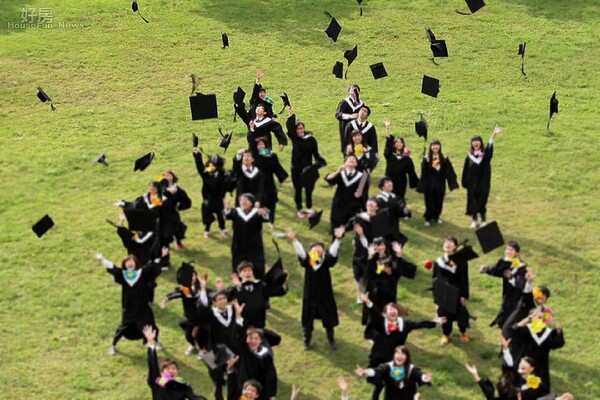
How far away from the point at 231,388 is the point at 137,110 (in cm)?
1269

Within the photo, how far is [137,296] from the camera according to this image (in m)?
14.5

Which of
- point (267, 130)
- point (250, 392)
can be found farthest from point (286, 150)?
point (250, 392)

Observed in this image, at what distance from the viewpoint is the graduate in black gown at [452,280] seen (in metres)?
14.5

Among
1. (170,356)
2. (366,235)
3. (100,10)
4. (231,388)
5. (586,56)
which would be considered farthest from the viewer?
(100,10)

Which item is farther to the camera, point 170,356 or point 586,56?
point 586,56

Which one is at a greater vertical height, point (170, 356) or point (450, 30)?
point (450, 30)

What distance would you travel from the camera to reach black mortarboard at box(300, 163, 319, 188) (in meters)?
18.0

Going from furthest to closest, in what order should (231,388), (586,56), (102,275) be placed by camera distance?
(586,56)
(102,275)
(231,388)

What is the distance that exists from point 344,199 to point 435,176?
174cm

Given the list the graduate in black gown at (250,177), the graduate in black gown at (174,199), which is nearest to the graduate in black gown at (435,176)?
the graduate in black gown at (250,177)

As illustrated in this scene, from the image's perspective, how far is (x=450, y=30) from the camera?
95.6ft

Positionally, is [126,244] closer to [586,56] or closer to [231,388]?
[231,388]

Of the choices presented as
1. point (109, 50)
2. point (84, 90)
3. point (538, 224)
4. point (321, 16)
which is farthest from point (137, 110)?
point (538, 224)

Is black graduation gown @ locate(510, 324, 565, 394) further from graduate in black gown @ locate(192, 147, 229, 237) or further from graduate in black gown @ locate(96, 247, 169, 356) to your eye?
graduate in black gown @ locate(192, 147, 229, 237)
